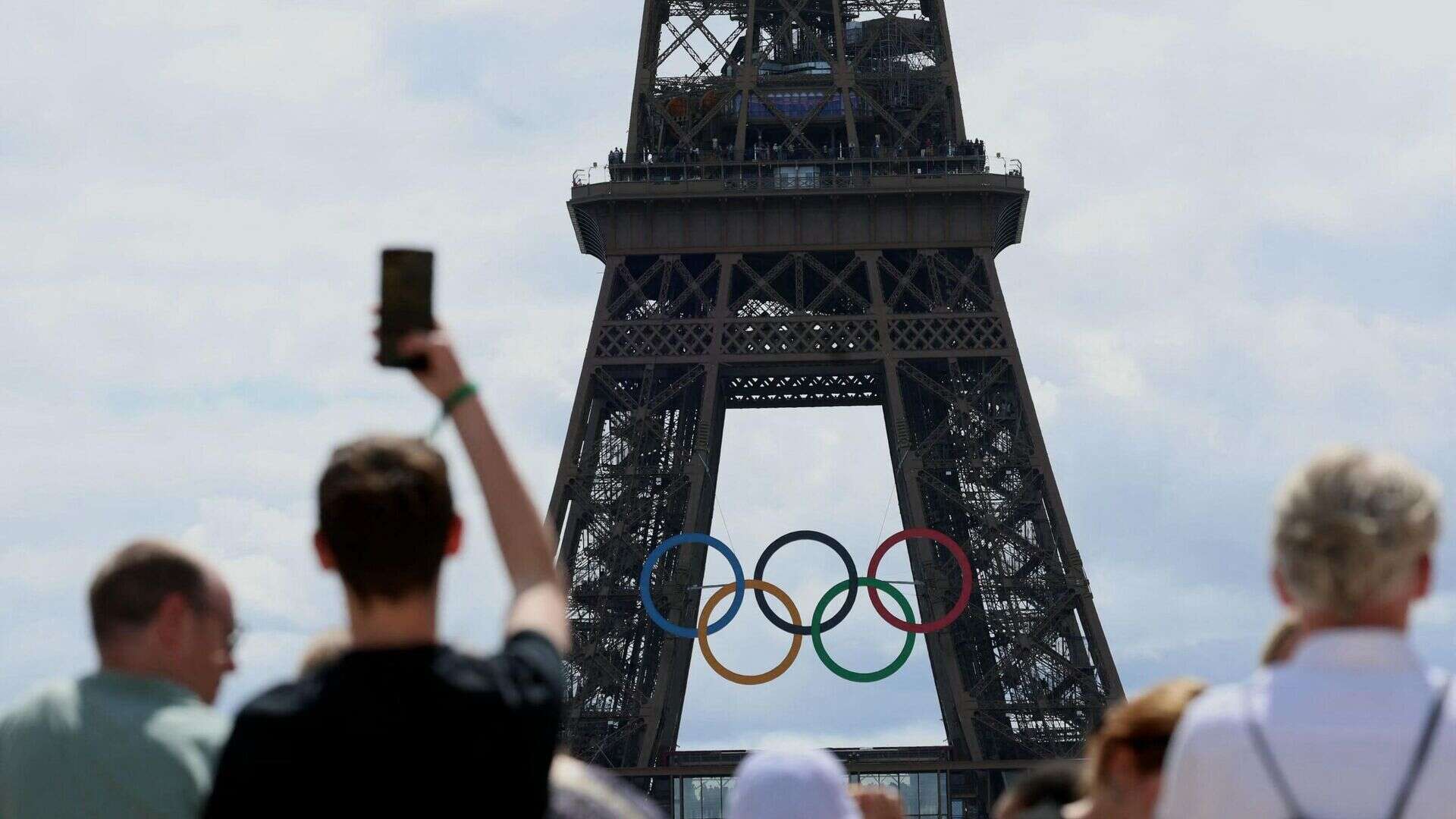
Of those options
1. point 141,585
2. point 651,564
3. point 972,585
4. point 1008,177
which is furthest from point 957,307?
point 141,585

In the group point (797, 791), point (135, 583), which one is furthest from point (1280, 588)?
point (135, 583)

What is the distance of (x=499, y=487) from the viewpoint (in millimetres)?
5652

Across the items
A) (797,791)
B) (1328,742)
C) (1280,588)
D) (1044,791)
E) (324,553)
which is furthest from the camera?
(797,791)

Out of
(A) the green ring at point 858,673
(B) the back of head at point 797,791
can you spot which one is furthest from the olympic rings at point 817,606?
(B) the back of head at point 797,791

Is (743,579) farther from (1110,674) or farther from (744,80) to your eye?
(744,80)

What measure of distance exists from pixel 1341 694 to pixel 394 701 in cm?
212

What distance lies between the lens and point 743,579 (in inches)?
1949

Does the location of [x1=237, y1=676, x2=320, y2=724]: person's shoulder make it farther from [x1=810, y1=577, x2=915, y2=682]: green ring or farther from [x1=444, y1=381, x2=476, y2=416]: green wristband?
[x1=810, y1=577, x2=915, y2=682]: green ring

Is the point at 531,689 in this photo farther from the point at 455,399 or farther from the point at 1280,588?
the point at 1280,588

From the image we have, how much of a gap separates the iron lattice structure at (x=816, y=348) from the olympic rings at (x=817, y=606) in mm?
2161

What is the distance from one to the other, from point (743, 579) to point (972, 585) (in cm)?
599

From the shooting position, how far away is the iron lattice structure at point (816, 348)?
52.1 m

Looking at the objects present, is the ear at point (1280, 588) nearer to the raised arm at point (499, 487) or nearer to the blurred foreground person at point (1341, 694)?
the blurred foreground person at point (1341, 694)

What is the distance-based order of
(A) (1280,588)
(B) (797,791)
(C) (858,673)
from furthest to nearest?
(C) (858,673)
(B) (797,791)
(A) (1280,588)
